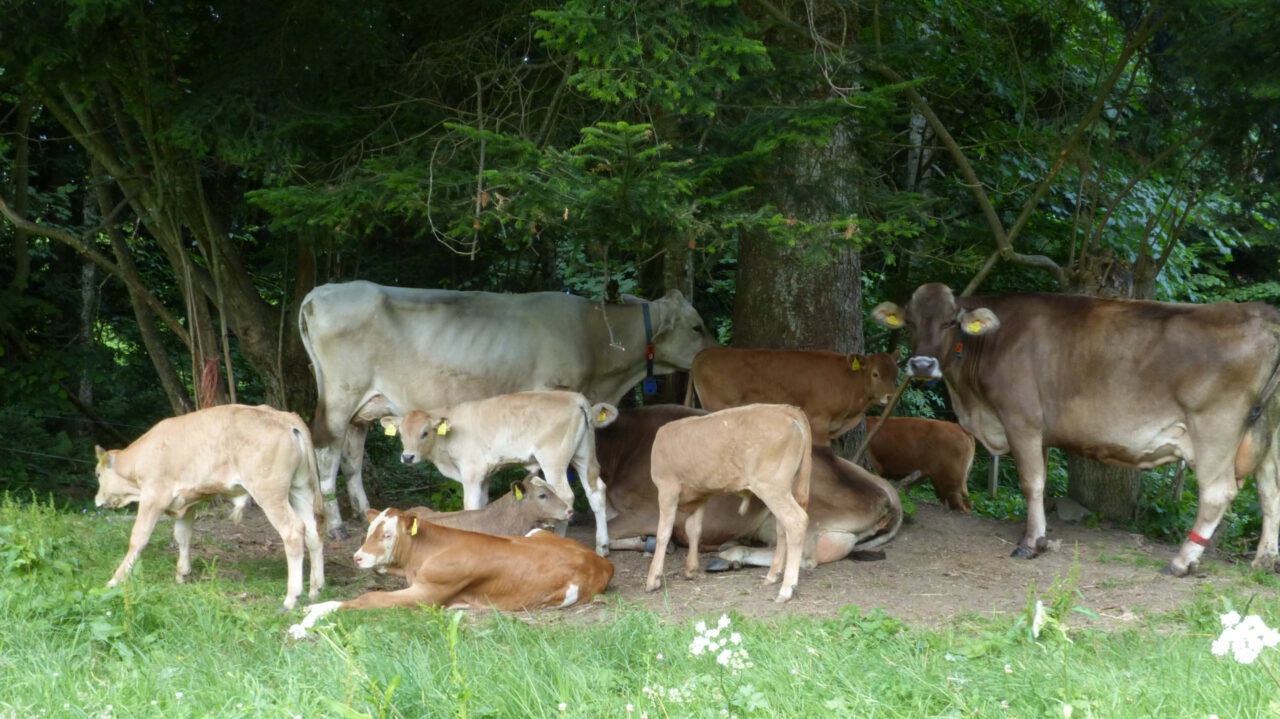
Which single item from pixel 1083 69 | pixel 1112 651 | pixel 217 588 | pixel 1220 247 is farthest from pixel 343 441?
pixel 1220 247

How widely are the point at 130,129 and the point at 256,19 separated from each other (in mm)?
2374

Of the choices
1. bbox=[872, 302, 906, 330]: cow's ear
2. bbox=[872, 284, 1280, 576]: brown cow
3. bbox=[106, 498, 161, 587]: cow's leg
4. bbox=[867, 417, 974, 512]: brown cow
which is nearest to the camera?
bbox=[106, 498, 161, 587]: cow's leg

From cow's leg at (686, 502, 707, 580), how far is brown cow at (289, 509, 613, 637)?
104 cm

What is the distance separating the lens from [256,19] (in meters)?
10.2

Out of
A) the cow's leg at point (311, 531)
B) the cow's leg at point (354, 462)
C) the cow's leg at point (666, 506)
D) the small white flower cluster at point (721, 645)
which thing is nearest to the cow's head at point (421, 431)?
the cow's leg at point (311, 531)

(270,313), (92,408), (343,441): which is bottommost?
(92,408)

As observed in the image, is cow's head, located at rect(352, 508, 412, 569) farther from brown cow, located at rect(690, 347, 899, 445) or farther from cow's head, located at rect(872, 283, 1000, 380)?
cow's head, located at rect(872, 283, 1000, 380)

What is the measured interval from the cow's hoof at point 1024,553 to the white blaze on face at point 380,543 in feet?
15.2

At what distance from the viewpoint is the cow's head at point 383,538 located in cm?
762

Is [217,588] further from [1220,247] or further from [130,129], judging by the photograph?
[1220,247]

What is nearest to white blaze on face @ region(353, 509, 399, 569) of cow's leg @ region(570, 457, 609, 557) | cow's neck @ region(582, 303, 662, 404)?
cow's leg @ region(570, 457, 609, 557)

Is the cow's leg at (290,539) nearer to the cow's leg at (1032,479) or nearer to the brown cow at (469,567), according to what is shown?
the brown cow at (469,567)

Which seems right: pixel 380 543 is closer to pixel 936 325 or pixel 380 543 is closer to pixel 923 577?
pixel 923 577

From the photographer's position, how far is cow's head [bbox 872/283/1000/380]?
374 inches
